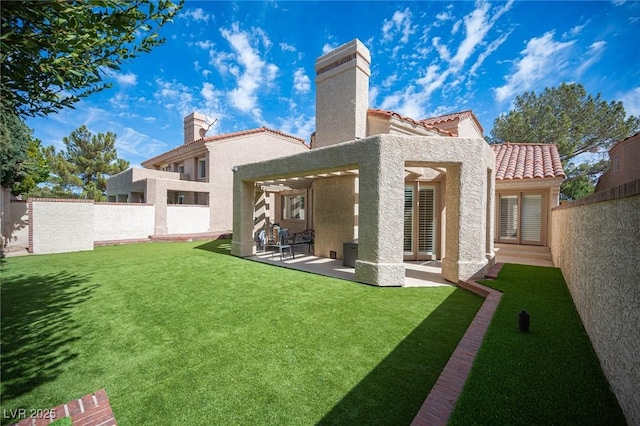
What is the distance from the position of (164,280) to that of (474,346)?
1022 centimetres

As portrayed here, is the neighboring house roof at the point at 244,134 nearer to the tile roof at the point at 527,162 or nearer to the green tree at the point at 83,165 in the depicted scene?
the tile roof at the point at 527,162

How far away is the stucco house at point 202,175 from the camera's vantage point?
903 inches

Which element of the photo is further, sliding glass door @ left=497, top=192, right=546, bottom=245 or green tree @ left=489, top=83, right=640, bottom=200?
green tree @ left=489, top=83, right=640, bottom=200

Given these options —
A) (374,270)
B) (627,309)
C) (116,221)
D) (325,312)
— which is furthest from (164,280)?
(116,221)

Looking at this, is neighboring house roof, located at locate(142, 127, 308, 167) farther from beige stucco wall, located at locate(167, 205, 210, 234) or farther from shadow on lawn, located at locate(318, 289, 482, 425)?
shadow on lawn, located at locate(318, 289, 482, 425)

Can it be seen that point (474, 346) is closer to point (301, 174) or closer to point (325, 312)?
point (325, 312)

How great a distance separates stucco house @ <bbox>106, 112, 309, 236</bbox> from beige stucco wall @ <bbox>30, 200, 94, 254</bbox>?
4.97 metres

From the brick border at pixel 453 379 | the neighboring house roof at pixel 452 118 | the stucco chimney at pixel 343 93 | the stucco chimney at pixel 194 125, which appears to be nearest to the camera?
the brick border at pixel 453 379

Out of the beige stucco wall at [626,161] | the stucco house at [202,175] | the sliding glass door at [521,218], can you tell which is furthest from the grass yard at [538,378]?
the stucco house at [202,175]

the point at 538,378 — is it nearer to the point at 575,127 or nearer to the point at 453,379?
the point at 453,379

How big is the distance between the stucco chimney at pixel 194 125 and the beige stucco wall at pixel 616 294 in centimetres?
3404

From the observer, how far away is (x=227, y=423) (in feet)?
10.3

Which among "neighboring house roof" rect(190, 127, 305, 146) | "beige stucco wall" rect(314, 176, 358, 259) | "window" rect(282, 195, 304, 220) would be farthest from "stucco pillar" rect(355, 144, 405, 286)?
"neighboring house roof" rect(190, 127, 305, 146)

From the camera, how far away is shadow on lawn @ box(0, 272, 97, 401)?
4.16 meters
